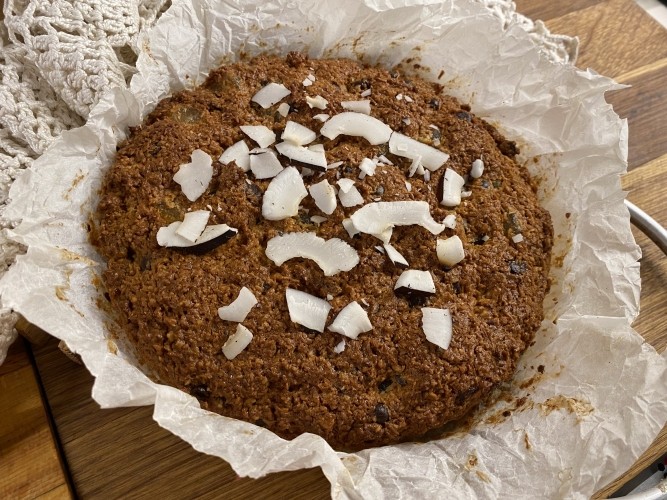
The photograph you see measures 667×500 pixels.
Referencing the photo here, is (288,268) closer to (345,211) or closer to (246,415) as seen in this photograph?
(345,211)

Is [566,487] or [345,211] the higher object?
[345,211]

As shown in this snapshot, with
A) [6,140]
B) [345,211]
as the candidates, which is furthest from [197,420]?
[6,140]

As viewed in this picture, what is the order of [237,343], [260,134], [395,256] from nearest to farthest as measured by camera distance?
[237,343], [395,256], [260,134]

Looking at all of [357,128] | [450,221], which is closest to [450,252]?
[450,221]

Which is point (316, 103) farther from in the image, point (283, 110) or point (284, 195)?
point (284, 195)

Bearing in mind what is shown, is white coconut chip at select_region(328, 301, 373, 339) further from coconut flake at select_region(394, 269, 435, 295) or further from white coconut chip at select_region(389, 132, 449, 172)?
white coconut chip at select_region(389, 132, 449, 172)

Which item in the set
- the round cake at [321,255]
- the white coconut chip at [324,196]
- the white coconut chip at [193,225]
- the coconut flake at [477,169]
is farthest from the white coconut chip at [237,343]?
the coconut flake at [477,169]
